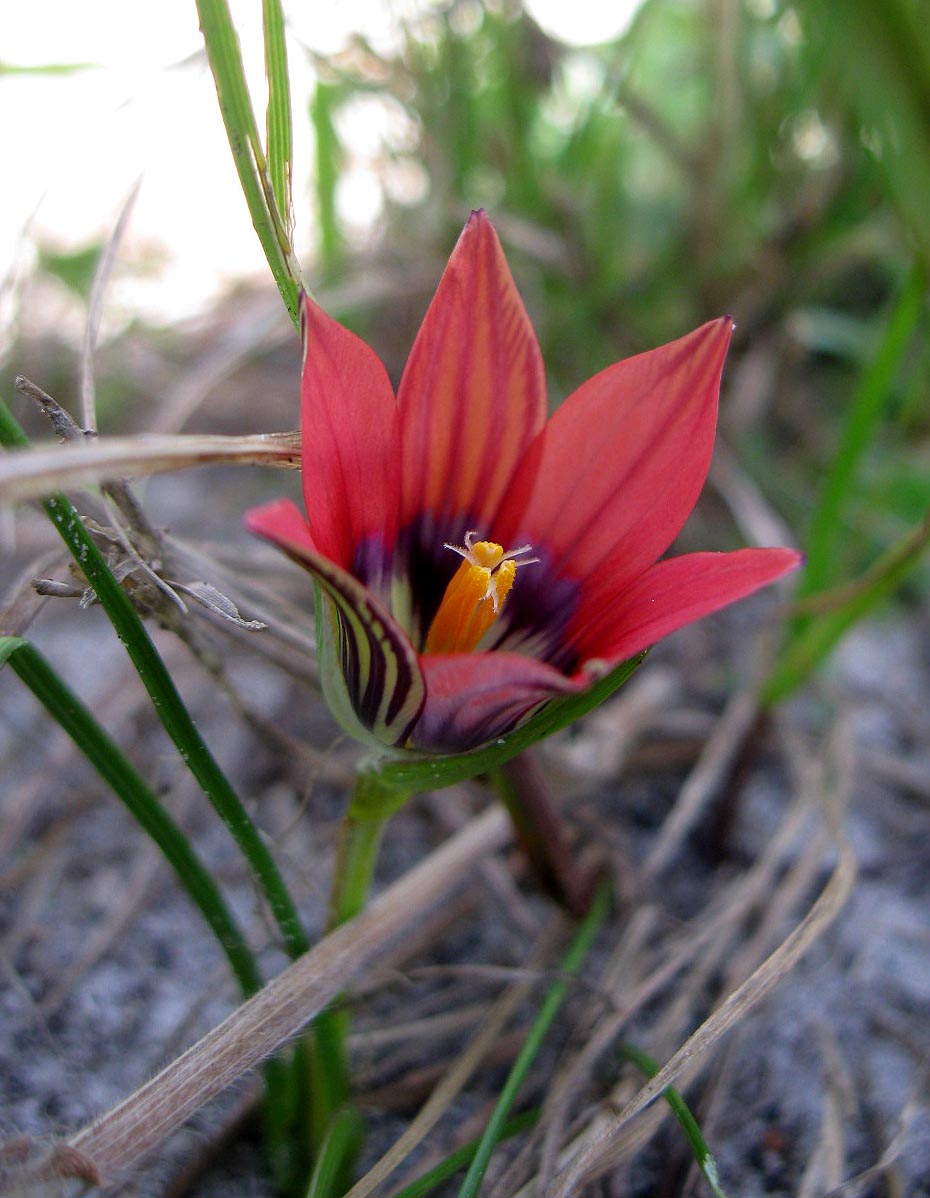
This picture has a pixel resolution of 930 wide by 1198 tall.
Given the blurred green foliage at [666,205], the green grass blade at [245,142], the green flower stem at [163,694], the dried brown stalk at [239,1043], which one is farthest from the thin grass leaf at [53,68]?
the dried brown stalk at [239,1043]

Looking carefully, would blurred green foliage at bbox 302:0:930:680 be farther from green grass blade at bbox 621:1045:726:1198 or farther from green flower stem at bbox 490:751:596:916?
green grass blade at bbox 621:1045:726:1198

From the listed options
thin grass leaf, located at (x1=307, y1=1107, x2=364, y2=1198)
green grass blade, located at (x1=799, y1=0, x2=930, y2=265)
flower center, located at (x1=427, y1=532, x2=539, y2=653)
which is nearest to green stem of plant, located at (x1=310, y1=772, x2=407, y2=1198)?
thin grass leaf, located at (x1=307, y1=1107, x2=364, y2=1198)

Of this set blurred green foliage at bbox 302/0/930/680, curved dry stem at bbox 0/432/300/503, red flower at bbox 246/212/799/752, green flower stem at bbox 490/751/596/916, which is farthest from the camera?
blurred green foliage at bbox 302/0/930/680

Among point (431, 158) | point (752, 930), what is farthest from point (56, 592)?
point (431, 158)

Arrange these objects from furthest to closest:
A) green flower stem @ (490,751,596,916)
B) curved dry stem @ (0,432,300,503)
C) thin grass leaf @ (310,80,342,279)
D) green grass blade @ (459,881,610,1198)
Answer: thin grass leaf @ (310,80,342,279)
green flower stem @ (490,751,596,916)
green grass blade @ (459,881,610,1198)
curved dry stem @ (0,432,300,503)

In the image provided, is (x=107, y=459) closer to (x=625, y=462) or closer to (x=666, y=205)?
(x=625, y=462)

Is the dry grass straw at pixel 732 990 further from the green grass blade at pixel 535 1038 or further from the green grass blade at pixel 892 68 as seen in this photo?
the green grass blade at pixel 892 68

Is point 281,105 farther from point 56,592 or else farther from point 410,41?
point 410,41
